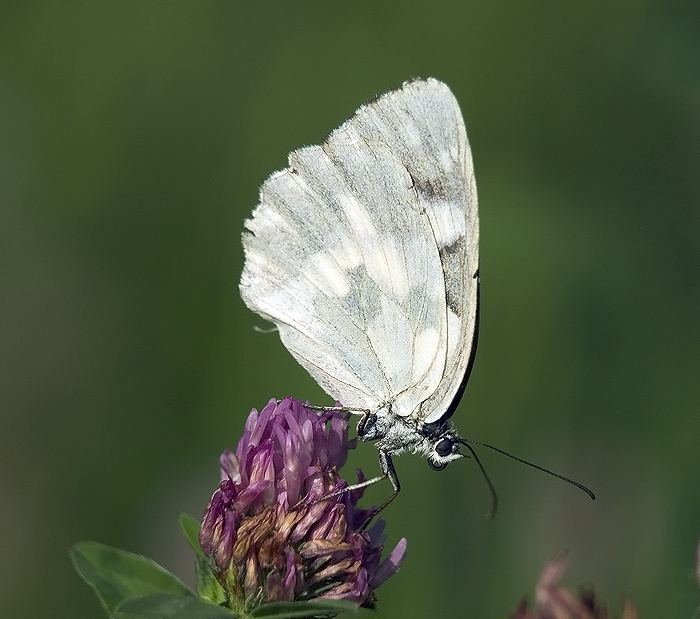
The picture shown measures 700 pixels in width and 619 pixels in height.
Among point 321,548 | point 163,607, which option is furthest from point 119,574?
point 321,548

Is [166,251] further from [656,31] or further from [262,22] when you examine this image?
[656,31]

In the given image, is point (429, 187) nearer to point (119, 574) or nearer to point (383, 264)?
point (383, 264)

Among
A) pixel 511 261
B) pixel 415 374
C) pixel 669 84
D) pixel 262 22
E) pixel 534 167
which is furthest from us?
pixel 262 22

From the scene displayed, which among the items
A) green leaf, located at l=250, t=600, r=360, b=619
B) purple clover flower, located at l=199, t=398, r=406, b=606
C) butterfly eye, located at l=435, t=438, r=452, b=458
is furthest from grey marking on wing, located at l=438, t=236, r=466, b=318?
green leaf, located at l=250, t=600, r=360, b=619

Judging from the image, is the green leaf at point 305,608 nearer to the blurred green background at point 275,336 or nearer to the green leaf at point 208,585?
the green leaf at point 208,585

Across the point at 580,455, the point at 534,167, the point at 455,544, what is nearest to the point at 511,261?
the point at 534,167

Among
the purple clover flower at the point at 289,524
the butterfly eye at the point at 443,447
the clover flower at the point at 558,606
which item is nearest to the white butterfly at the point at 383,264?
the butterfly eye at the point at 443,447

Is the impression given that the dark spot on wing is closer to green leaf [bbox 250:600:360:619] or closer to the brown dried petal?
the brown dried petal
